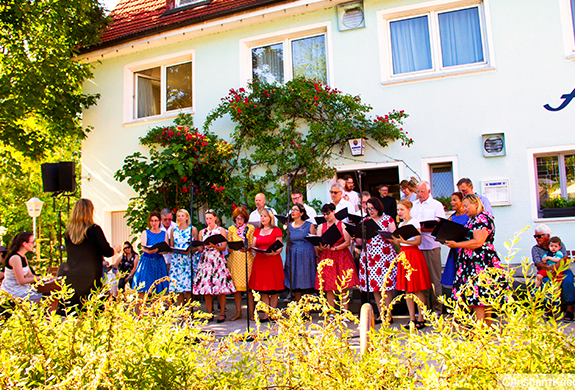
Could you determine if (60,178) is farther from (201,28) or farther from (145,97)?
(201,28)

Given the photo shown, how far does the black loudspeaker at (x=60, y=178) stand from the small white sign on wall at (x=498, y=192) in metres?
7.47

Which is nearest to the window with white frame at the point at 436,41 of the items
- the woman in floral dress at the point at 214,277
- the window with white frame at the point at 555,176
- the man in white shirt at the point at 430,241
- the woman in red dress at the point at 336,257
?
the window with white frame at the point at 555,176

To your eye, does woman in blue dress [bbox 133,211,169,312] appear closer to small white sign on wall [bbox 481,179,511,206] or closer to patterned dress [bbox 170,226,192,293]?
patterned dress [bbox 170,226,192,293]

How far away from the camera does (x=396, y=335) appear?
2010 millimetres

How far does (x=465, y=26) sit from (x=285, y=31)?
11.8ft

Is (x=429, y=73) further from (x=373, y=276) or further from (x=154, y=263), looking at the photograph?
(x=154, y=263)

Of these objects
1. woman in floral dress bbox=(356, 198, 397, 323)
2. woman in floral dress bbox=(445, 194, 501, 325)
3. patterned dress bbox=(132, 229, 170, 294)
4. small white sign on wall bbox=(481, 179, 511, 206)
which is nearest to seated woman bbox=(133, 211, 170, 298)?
patterned dress bbox=(132, 229, 170, 294)

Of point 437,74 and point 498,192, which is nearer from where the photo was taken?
point 498,192

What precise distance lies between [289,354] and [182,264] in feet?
18.2

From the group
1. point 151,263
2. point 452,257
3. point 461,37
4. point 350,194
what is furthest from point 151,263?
point 461,37

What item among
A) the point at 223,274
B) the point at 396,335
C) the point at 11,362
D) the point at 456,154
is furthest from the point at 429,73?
the point at 11,362

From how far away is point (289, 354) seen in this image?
209cm

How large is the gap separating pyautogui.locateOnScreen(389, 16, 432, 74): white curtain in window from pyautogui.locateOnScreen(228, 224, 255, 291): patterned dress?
4.51 meters

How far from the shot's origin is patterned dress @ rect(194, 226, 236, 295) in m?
7.02
